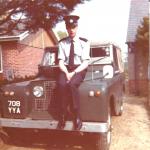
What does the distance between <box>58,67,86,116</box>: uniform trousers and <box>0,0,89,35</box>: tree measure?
3808 millimetres

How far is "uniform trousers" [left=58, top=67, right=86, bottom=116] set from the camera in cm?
528

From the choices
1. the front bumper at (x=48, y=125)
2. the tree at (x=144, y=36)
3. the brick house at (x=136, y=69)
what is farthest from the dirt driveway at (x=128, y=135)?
the brick house at (x=136, y=69)

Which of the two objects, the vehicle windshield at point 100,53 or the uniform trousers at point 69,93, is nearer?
the uniform trousers at point 69,93

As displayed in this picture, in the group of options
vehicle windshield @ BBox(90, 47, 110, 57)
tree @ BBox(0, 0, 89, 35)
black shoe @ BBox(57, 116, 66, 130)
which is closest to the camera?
black shoe @ BBox(57, 116, 66, 130)

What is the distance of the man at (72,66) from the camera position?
5.30 m

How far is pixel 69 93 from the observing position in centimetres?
536

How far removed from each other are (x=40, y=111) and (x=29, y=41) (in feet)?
50.1

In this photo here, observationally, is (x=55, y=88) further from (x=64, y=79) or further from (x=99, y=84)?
(x=99, y=84)

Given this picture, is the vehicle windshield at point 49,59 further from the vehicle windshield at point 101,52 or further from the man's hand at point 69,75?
the man's hand at point 69,75

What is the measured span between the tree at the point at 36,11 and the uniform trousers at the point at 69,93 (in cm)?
381

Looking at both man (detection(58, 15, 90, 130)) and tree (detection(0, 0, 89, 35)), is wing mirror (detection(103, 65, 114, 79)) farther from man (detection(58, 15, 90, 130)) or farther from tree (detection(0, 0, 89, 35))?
tree (detection(0, 0, 89, 35))

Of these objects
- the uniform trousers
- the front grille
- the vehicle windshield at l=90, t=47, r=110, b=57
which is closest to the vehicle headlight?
the front grille

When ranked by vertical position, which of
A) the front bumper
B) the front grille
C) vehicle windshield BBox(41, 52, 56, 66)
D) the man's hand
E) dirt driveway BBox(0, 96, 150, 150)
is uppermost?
vehicle windshield BBox(41, 52, 56, 66)

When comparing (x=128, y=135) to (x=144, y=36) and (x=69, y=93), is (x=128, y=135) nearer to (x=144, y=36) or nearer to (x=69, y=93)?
(x=69, y=93)
